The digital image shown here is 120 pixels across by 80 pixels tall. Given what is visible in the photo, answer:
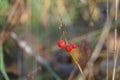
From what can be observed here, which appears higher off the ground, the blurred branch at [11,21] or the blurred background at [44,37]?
the blurred branch at [11,21]

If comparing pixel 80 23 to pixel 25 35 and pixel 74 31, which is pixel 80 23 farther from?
pixel 25 35

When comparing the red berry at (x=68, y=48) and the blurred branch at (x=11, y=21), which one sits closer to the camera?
the red berry at (x=68, y=48)

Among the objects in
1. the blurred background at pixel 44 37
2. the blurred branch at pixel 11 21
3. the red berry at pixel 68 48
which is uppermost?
the red berry at pixel 68 48

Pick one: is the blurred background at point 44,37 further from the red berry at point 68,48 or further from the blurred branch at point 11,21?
the red berry at point 68,48

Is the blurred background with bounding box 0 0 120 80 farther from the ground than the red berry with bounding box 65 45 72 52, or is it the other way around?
the red berry with bounding box 65 45 72 52

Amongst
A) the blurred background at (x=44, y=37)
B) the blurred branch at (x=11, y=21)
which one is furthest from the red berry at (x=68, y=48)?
the blurred branch at (x=11, y=21)

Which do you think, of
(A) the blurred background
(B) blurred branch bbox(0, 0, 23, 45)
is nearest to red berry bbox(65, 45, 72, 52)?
(A) the blurred background

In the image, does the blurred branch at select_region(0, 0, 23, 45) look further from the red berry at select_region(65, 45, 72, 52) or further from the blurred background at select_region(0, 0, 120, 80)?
the red berry at select_region(65, 45, 72, 52)

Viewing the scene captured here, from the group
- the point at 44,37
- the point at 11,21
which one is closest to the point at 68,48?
the point at 11,21

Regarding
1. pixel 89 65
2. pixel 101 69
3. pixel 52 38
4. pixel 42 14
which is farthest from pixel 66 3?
pixel 89 65
